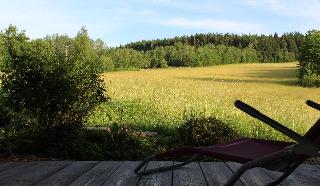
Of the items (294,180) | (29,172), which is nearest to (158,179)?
(294,180)

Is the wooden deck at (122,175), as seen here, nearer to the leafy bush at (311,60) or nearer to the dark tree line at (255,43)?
the leafy bush at (311,60)

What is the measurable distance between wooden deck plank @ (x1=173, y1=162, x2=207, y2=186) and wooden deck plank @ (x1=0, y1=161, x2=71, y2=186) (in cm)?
125

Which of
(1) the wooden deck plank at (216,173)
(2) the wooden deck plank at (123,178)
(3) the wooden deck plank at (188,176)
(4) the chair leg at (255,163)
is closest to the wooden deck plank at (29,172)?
(2) the wooden deck plank at (123,178)

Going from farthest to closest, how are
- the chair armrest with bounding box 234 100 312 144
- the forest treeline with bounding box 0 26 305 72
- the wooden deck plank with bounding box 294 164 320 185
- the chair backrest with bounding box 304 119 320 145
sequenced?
the forest treeline with bounding box 0 26 305 72
the wooden deck plank with bounding box 294 164 320 185
the chair backrest with bounding box 304 119 320 145
the chair armrest with bounding box 234 100 312 144

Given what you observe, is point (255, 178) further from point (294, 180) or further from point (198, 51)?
point (198, 51)

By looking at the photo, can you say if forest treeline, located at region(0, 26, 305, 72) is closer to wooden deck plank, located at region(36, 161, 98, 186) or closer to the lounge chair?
wooden deck plank, located at region(36, 161, 98, 186)

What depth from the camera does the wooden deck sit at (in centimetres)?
463

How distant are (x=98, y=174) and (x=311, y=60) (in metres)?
46.3

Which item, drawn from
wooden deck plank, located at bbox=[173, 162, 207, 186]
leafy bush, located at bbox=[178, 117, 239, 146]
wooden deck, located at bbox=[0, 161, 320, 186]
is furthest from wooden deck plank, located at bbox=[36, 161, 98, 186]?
leafy bush, located at bbox=[178, 117, 239, 146]

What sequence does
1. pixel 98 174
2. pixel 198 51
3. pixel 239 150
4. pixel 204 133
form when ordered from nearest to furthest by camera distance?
pixel 239 150
pixel 98 174
pixel 204 133
pixel 198 51

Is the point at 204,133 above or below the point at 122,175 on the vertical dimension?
below

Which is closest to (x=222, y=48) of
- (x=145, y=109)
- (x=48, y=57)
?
(x=145, y=109)

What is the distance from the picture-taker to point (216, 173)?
515 cm

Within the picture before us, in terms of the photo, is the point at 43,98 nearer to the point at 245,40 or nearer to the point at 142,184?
the point at 142,184
